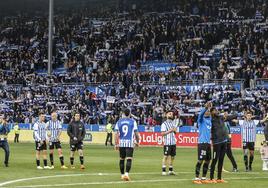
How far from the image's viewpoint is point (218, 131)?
21.2 metres

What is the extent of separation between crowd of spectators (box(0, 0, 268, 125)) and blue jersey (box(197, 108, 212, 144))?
2743cm

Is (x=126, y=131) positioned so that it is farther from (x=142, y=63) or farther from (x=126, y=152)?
(x=142, y=63)

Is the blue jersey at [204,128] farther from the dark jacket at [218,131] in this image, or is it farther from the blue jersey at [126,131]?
the blue jersey at [126,131]

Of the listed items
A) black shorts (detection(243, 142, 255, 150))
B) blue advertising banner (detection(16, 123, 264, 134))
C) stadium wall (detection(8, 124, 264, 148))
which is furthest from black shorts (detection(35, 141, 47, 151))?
blue advertising banner (detection(16, 123, 264, 134))

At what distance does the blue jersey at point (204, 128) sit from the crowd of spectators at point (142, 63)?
27430mm

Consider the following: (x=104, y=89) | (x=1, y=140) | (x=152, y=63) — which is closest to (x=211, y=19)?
(x=152, y=63)

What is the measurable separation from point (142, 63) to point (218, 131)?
43.5 metres

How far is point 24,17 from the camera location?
270 ft

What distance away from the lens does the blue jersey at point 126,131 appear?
21.6 meters

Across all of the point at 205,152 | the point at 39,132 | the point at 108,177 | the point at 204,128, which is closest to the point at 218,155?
the point at 205,152

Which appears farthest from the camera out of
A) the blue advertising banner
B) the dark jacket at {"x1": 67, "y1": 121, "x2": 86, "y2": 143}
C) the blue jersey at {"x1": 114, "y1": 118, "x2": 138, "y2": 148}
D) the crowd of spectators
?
the crowd of spectators

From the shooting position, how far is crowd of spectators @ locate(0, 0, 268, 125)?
5394cm

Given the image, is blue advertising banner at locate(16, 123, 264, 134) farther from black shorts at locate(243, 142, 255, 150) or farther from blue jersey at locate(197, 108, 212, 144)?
blue jersey at locate(197, 108, 212, 144)

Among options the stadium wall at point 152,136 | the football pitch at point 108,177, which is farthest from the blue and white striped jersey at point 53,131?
the stadium wall at point 152,136
